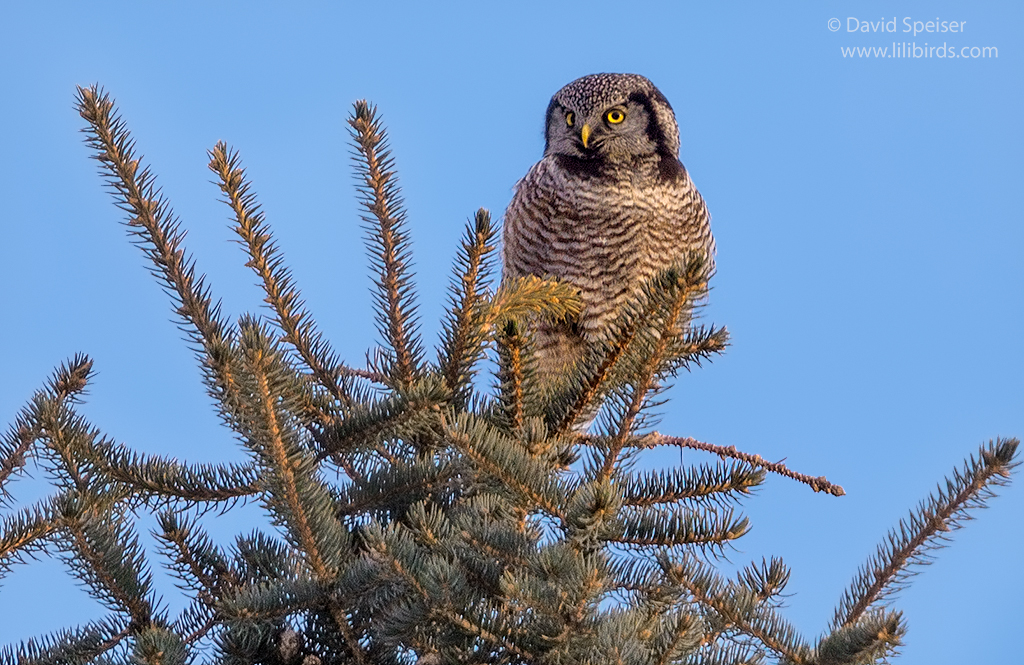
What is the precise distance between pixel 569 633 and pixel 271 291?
105 centimetres

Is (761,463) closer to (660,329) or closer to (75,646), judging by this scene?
(660,329)

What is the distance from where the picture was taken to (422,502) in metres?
1.90

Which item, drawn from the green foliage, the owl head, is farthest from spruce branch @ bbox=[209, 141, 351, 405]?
the owl head

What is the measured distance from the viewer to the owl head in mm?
4395

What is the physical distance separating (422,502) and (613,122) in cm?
290

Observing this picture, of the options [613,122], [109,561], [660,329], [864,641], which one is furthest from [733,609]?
[613,122]

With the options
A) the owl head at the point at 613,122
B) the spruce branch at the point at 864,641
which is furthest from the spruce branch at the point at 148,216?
the owl head at the point at 613,122

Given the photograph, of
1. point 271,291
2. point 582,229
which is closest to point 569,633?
point 271,291

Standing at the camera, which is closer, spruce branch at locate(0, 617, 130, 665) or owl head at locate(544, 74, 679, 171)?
spruce branch at locate(0, 617, 130, 665)

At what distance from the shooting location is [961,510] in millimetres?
1799

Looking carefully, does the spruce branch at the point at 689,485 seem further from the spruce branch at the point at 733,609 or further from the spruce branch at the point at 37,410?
the spruce branch at the point at 37,410

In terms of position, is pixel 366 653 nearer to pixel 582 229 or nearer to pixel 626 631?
pixel 626 631

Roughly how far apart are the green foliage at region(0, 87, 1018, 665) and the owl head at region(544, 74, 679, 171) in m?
2.26

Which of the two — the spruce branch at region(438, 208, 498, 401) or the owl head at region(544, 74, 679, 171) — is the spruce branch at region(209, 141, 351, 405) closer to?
the spruce branch at region(438, 208, 498, 401)
